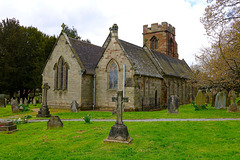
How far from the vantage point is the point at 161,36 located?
3825 cm

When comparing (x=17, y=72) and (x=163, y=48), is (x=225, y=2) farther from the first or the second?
(x=17, y=72)

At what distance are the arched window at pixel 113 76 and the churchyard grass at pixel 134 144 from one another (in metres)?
11.5

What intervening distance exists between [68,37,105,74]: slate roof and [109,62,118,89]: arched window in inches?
88.2

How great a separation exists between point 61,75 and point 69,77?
174 centimetres

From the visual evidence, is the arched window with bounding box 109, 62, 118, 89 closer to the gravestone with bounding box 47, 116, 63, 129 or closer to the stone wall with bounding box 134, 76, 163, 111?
the stone wall with bounding box 134, 76, 163, 111

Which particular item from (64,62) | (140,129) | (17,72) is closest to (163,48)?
Answer: (64,62)

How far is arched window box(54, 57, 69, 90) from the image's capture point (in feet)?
78.8

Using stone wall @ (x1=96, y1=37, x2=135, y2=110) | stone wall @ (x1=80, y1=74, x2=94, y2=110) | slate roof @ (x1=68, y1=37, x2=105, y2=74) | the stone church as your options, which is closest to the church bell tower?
the stone church

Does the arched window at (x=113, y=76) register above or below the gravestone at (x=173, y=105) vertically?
above

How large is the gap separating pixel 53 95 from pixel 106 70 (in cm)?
728

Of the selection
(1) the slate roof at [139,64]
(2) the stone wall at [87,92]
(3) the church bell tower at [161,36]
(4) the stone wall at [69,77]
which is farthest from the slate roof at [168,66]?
(4) the stone wall at [69,77]

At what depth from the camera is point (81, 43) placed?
26.3 meters

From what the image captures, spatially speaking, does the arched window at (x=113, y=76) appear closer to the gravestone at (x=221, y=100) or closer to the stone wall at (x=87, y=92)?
the stone wall at (x=87, y=92)

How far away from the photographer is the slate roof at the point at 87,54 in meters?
23.7
